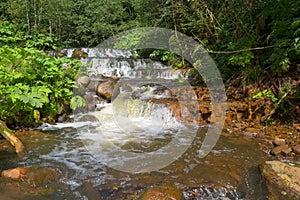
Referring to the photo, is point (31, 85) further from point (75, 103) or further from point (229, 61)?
point (229, 61)

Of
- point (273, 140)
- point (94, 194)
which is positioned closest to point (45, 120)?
point (94, 194)

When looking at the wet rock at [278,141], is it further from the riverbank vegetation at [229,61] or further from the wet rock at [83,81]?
the wet rock at [83,81]

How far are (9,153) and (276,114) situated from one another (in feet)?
18.3

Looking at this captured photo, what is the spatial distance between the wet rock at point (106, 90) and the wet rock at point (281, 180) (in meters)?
5.57

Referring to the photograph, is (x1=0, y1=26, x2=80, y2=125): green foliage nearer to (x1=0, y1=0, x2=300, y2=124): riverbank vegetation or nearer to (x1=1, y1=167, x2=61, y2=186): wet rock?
(x1=0, y1=0, x2=300, y2=124): riverbank vegetation

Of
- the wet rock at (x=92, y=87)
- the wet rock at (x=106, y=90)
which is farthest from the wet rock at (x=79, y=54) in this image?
the wet rock at (x=106, y=90)

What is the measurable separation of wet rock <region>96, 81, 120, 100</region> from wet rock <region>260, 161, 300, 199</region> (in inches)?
219

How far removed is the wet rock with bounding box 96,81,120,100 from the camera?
25.6ft

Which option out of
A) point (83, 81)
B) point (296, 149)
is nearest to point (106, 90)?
point (83, 81)

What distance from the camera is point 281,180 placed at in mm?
2703

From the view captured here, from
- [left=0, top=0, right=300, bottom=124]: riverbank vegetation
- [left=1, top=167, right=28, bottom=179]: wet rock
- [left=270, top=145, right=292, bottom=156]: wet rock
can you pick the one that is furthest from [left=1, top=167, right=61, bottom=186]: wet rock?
[left=270, top=145, right=292, bottom=156]: wet rock

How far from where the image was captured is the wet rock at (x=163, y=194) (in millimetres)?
2658

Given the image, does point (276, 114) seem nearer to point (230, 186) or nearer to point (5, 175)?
point (230, 186)

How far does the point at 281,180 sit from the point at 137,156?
7.73 ft
